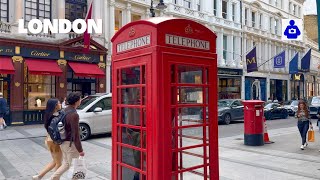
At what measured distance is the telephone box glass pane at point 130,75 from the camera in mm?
3787

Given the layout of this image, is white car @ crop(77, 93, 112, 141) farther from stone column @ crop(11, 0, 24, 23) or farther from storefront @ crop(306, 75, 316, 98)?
storefront @ crop(306, 75, 316, 98)

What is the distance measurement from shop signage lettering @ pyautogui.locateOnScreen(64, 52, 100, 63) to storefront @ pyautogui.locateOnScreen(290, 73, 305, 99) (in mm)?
31248

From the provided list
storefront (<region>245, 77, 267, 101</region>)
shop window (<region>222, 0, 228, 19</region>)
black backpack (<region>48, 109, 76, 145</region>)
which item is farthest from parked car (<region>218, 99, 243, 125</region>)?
shop window (<region>222, 0, 228, 19</region>)

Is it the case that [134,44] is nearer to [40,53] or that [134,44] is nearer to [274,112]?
[40,53]

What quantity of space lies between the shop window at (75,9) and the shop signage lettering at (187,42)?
19528mm

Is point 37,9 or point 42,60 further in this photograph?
point 37,9

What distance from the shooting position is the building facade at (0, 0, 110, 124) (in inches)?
734

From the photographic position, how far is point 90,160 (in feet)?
29.2

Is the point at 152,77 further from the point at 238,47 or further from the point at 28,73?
the point at 238,47

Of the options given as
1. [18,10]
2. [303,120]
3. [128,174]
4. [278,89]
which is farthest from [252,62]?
[128,174]

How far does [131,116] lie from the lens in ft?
13.0

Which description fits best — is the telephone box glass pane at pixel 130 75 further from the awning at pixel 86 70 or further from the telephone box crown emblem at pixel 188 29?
the awning at pixel 86 70

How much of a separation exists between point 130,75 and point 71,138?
237 centimetres

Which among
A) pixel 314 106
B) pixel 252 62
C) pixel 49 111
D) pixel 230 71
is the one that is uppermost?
pixel 252 62
